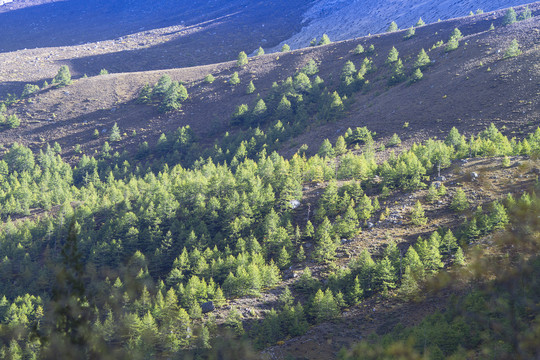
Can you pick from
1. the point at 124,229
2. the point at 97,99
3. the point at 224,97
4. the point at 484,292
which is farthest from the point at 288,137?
the point at 484,292

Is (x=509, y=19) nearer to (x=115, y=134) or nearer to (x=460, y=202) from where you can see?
(x=460, y=202)

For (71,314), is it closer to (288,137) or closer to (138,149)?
(288,137)

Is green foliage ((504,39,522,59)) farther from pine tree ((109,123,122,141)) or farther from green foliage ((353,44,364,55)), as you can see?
pine tree ((109,123,122,141))

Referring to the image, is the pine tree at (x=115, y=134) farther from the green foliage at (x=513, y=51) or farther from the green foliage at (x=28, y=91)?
the green foliage at (x=513, y=51)

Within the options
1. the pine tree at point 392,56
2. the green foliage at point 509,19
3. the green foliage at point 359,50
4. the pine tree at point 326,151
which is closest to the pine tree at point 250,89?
the green foliage at point 359,50

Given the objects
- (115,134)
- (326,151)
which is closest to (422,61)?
(326,151)
